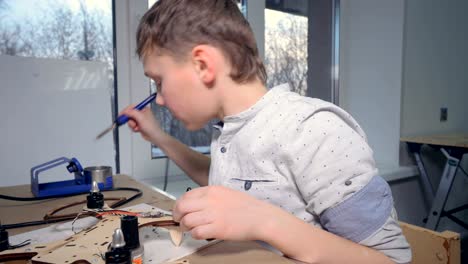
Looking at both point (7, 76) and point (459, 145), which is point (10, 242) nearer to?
point (7, 76)

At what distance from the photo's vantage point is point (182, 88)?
0.64m

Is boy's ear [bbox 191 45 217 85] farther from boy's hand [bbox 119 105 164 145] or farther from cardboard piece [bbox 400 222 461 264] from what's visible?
cardboard piece [bbox 400 222 461 264]

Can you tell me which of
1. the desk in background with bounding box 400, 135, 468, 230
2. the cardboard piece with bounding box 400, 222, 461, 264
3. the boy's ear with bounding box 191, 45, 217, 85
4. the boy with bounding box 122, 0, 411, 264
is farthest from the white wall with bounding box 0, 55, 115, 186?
the desk in background with bounding box 400, 135, 468, 230

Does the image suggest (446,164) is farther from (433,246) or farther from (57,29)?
(57,29)

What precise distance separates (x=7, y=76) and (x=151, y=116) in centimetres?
49

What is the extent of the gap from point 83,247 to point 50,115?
80 cm

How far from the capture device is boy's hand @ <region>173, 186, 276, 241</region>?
1.40ft

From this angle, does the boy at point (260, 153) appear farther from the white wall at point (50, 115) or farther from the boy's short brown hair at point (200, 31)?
the white wall at point (50, 115)

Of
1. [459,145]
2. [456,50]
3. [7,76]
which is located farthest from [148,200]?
[456,50]

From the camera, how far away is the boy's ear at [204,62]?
61cm

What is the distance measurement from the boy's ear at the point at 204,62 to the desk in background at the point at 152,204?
270mm

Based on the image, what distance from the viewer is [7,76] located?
1.06m

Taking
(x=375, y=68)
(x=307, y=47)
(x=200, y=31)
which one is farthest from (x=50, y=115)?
(x=375, y=68)

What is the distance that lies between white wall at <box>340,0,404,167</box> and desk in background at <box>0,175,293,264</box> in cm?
137
